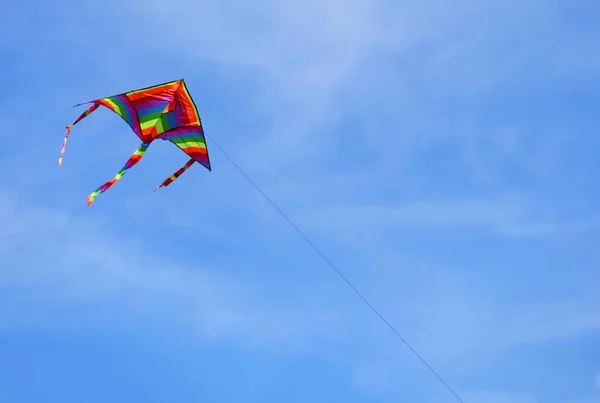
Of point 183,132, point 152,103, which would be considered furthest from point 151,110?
point 183,132

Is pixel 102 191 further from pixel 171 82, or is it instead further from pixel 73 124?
pixel 171 82

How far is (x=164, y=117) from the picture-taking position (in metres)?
19.0

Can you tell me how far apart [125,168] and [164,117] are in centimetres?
198

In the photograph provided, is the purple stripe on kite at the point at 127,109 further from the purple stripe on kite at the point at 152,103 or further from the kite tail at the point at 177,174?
the kite tail at the point at 177,174

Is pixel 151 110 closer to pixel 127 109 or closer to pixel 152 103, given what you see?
pixel 152 103

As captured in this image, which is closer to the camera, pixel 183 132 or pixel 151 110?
pixel 151 110

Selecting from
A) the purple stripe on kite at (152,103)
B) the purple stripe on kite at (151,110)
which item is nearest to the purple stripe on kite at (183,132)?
the purple stripe on kite at (151,110)

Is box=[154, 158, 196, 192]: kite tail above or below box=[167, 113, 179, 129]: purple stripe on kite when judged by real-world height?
below

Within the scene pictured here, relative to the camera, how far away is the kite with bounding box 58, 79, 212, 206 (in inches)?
732

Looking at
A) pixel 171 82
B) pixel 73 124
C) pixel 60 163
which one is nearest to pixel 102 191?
pixel 60 163

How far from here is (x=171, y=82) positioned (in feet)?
60.6

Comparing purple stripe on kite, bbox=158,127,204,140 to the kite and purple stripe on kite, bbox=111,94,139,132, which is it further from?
purple stripe on kite, bbox=111,94,139,132

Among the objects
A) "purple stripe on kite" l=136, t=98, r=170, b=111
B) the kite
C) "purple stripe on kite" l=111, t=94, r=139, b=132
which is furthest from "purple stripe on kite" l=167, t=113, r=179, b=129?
"purple stripe on kite" l=111, t=94, r=139, b=132

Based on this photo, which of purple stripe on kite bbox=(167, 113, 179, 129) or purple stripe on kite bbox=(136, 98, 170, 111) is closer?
purple stripe on kite bbox=(136, 98, 170, 111)
